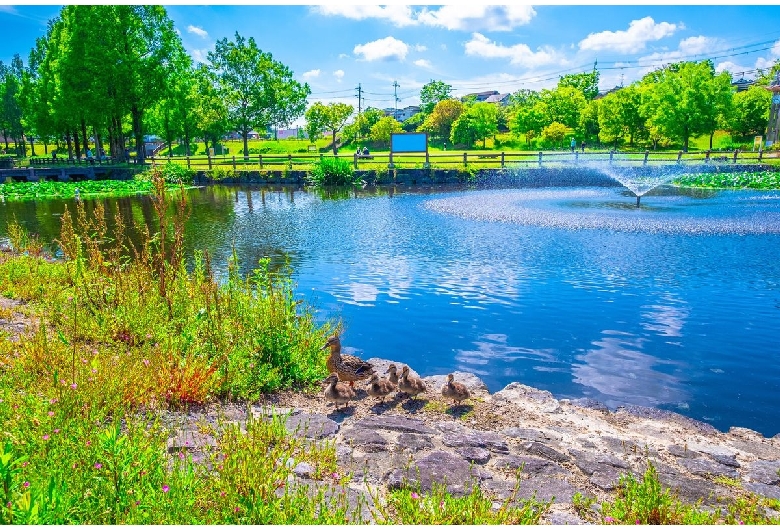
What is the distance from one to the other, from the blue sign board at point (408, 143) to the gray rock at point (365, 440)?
125ft

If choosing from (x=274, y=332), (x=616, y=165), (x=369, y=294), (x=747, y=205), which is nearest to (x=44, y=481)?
(x=274, y=332)

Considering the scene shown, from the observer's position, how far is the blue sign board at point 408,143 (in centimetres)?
4220

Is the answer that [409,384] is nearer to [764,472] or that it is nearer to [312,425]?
[312,425]

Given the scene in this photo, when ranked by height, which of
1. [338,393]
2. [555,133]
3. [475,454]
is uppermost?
[555,133]

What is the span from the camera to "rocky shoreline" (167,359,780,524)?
4523 mm

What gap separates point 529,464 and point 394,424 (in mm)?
1439

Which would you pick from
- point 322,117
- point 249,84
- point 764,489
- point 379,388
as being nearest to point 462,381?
point 379,388

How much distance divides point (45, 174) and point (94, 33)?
35.4 ft

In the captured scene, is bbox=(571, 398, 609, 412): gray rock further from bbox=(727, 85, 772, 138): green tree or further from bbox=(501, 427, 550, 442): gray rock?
bbox=(727, 85, 772, 138): green tree

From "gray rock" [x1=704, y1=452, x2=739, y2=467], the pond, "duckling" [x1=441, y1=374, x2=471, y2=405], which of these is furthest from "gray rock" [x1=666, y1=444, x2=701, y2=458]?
"duckling" [x1=441, y1=374, x2=471, y2=405]

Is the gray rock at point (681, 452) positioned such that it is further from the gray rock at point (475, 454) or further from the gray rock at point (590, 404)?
the gray rock at point (475, 454)

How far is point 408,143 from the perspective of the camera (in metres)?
42.6

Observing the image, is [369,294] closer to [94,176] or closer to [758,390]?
[758,390]

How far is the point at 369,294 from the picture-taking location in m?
12.0
